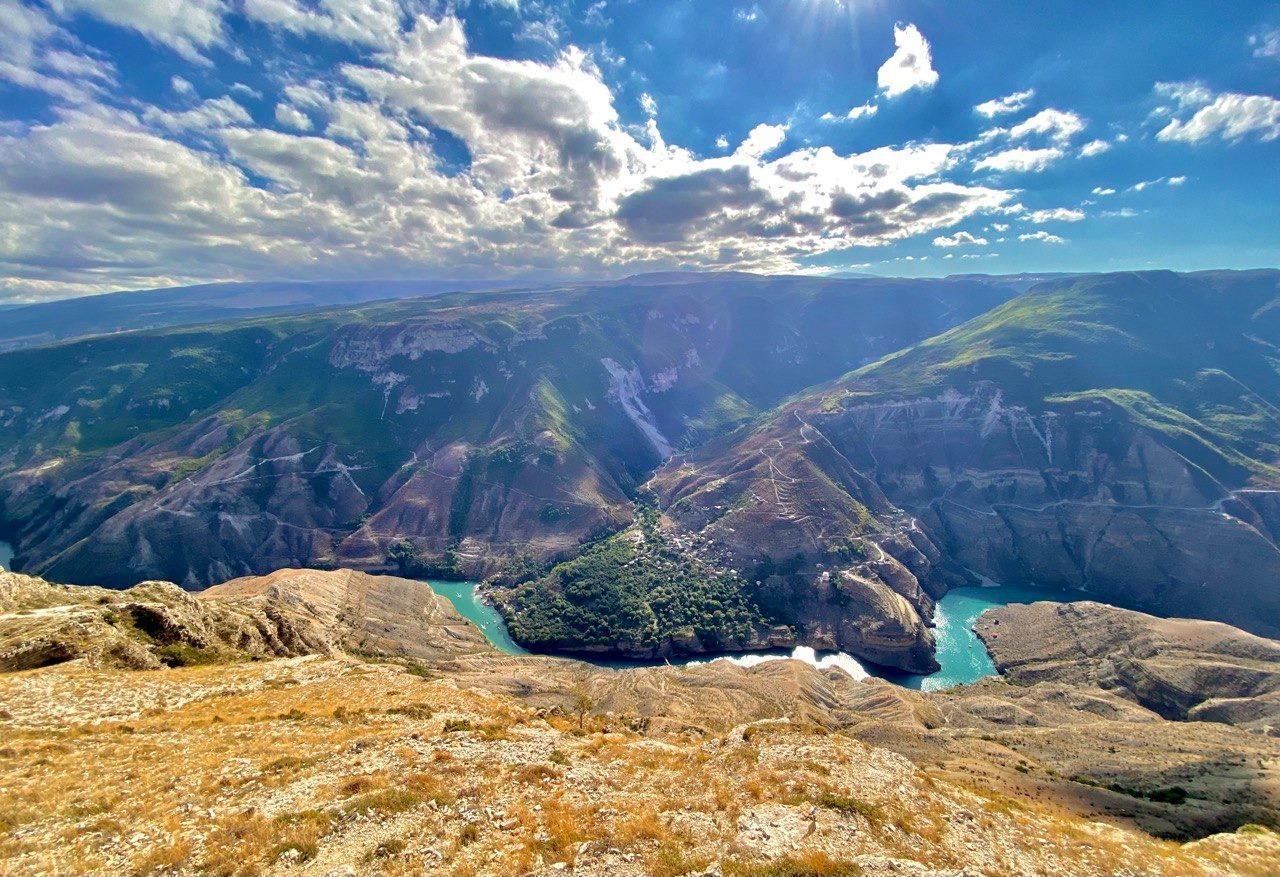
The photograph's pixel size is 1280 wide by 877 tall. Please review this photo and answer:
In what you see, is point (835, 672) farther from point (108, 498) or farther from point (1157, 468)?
point (108, 498)

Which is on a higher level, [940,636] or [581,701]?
[581,701]

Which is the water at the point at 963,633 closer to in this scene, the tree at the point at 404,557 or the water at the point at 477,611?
the water at the point at 477,611

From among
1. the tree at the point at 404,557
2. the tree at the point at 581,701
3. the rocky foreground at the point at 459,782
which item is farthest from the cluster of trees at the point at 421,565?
the rocky foreground at the point at 459,782

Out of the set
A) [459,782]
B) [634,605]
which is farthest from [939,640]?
[459,782]

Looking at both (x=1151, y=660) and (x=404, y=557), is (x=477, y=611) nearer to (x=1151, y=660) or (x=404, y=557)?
(x=404, y=557)

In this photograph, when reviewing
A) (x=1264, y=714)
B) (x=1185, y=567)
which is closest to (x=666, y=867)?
(x=1264, y=714)

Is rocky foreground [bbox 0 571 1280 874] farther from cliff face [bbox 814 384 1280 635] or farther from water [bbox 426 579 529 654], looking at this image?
cliff face [bbox 814 384 1280 635]

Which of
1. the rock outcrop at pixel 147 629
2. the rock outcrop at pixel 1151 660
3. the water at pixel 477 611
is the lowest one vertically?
the water at pixel 477 611
